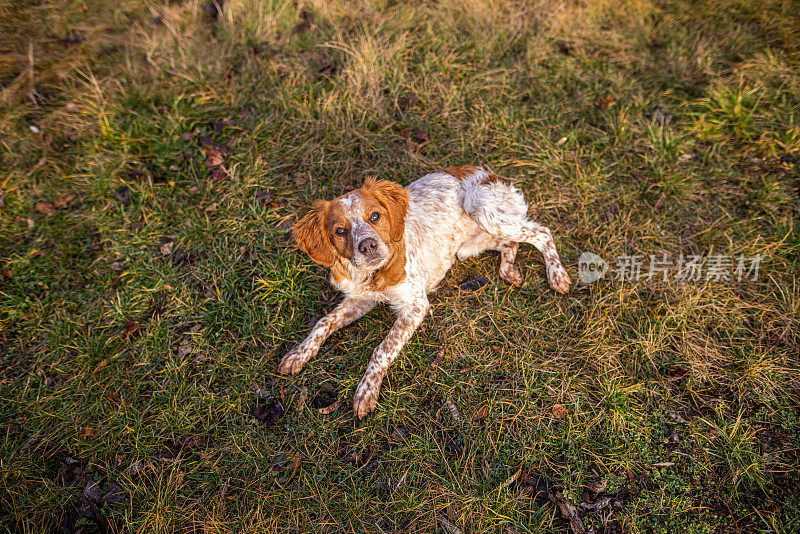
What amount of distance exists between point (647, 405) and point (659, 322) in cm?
68

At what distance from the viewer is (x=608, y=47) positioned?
471 centimetres

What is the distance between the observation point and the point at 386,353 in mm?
3154

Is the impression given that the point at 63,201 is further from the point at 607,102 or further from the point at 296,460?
the point at 607,102

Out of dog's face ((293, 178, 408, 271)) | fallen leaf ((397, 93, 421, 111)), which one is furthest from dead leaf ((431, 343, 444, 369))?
fallen leaf ((397, 93, 421, 111))

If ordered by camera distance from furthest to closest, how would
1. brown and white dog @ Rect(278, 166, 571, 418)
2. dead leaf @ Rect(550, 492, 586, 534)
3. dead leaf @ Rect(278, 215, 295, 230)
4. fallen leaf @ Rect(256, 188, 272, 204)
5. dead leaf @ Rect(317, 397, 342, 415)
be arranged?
fallen leaf @ Rect(256, 188, 272, 204)
dead leaf @ Rect(278, 215, 295, 230)
dead leaf @ Rect(317, 397, 342, 415)
brown and white dog @ Rect(278, 166, 571, 418)
dead leaf @ Rect(550, 492, 586, 534)

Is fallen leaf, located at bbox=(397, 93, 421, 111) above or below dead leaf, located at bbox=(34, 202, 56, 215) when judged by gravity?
above

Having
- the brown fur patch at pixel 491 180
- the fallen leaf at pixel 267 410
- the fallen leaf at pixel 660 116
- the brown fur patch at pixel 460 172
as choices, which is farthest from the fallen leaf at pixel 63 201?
the fallen leaf at pixel 660 116

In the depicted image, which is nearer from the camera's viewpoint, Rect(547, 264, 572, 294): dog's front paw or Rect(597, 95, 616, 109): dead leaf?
Rect(547, 264, 572, 294): dog's front paw

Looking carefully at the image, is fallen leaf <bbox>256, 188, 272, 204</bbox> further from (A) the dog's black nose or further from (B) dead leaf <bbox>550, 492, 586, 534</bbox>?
(B) dead leaf <bbox>550, 492, 586, 534</bbox>

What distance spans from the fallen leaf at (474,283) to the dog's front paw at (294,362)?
1.43 m

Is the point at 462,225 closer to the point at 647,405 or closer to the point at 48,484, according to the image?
the point at 647,405

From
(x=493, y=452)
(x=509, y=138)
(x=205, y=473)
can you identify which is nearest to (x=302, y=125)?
(x=509, y=138)

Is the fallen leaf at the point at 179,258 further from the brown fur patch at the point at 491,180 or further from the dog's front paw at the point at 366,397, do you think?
the brown fur patch at the point at 491,180

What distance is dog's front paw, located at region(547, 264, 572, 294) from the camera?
3.51 meters
